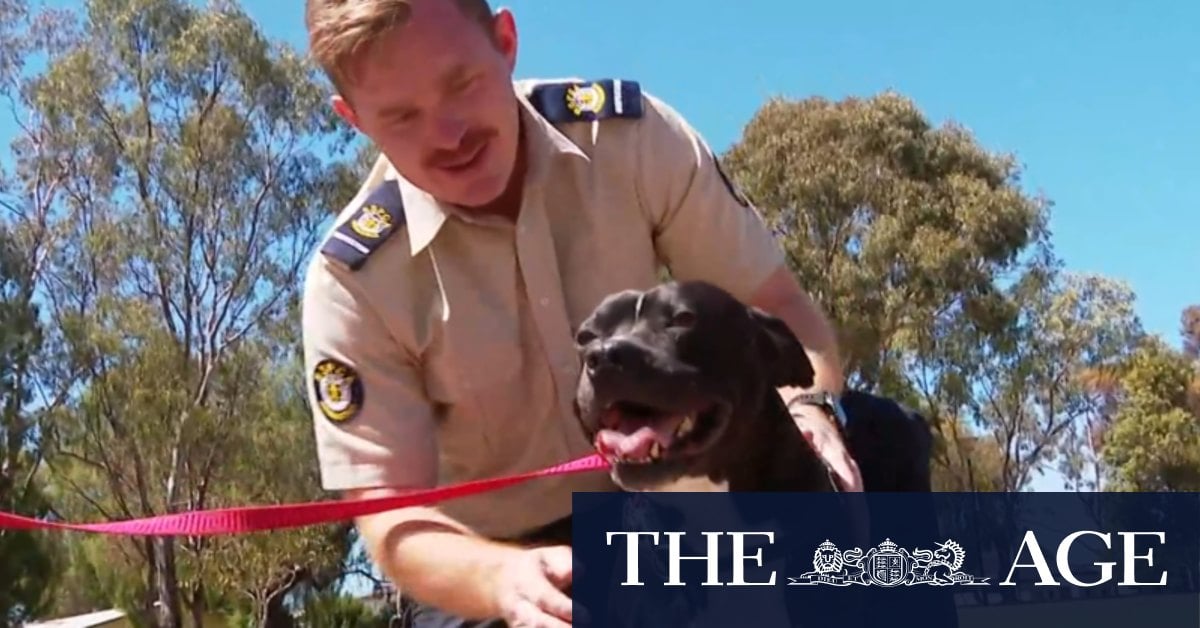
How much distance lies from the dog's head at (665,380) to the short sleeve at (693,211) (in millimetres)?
372

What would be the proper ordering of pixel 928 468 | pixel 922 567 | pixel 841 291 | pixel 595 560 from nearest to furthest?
1. pixel 595 560
2. pixel 922 567
3. pixel 928 468
4. pixel 841 291

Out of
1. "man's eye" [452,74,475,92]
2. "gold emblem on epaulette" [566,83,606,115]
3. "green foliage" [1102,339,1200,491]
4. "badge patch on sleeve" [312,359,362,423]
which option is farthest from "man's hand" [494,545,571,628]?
"green foliage" [1102,339,1200,491]

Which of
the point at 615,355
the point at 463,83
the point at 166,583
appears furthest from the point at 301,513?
the point at 166,583

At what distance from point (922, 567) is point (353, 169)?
17.9 meters

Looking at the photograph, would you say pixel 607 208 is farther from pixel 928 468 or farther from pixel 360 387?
pixel 928 468

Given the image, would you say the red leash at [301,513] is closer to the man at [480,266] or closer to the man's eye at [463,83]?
the man at [480,266]

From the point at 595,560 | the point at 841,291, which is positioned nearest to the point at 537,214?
the point at 595,560

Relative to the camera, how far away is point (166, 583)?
19.7m

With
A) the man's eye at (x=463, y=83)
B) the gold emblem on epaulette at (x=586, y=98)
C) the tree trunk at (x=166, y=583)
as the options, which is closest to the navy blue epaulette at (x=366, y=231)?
the man's eye at (x=463, y=83)

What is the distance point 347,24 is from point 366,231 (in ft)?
1.23

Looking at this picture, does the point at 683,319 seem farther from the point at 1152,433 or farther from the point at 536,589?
the point at 1152,433

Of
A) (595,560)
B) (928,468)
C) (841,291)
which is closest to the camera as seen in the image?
(595,560)

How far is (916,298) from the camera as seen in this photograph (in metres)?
19.3

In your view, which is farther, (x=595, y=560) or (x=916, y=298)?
(x=916, y=298)
